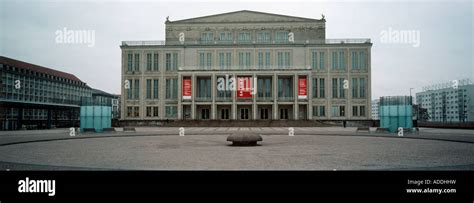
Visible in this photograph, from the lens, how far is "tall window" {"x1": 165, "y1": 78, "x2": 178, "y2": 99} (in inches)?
2601

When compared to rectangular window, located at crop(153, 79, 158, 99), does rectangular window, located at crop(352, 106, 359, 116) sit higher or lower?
lower

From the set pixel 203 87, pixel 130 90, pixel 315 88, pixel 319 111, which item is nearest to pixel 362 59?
pixel 315 88

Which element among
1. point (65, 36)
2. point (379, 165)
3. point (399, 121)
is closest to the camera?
point (379, 165)

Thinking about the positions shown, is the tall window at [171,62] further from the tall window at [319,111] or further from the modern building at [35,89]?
the tall window at [319,111]

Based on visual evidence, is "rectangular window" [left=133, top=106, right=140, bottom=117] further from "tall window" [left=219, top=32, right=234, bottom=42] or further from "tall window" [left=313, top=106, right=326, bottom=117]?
"tall window" [left=313, top=106, right=326, bottom=117]

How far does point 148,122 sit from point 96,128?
31985 mm

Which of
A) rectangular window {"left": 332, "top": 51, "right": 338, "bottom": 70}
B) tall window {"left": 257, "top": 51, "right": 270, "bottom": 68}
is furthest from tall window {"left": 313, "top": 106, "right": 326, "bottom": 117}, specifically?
tall window {"left": 257, "top": 51, "right": 270, "bottom": 68}

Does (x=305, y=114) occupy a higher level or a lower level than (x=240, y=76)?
lower

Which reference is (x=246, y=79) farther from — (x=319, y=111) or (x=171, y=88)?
(x=319, y=111)

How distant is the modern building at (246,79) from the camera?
6316 centimetres
